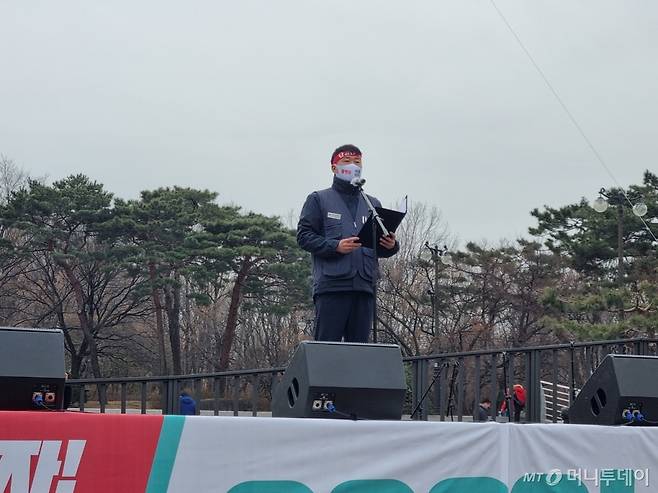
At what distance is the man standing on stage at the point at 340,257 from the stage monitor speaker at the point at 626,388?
1.43 meters

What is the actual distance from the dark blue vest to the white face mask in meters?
0.14

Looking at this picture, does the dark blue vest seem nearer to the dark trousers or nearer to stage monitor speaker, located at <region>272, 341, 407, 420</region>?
the dark trousers

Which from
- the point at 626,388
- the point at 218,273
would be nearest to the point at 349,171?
the point at 626,388

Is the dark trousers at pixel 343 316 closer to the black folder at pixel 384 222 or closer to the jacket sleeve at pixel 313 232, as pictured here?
the jacket sleeve at pixel 313 232

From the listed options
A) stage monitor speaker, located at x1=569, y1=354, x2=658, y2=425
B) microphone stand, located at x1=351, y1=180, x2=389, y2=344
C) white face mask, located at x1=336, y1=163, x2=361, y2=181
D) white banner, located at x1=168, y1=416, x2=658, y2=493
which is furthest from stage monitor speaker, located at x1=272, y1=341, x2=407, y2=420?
white face mask, located at x1=336, y1=163, x2=361, y2=181

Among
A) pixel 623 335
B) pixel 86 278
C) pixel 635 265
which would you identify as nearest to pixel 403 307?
pixel 635 265

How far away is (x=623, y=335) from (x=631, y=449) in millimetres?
21462

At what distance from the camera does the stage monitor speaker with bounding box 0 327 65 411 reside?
438cm

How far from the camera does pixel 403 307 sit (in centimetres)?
4091

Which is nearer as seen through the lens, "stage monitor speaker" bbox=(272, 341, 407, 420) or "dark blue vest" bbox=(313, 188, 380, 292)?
"stage monitor speaker" bbox=(272, 341, 407, 420)

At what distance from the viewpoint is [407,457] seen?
13.4 ft

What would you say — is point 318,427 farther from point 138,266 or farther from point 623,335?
point 138,266

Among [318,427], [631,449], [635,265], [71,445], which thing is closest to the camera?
[71,445]

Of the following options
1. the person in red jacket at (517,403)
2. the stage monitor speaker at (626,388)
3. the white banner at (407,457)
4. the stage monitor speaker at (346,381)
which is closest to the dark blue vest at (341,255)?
the stage monitor speaker at (346,381)
